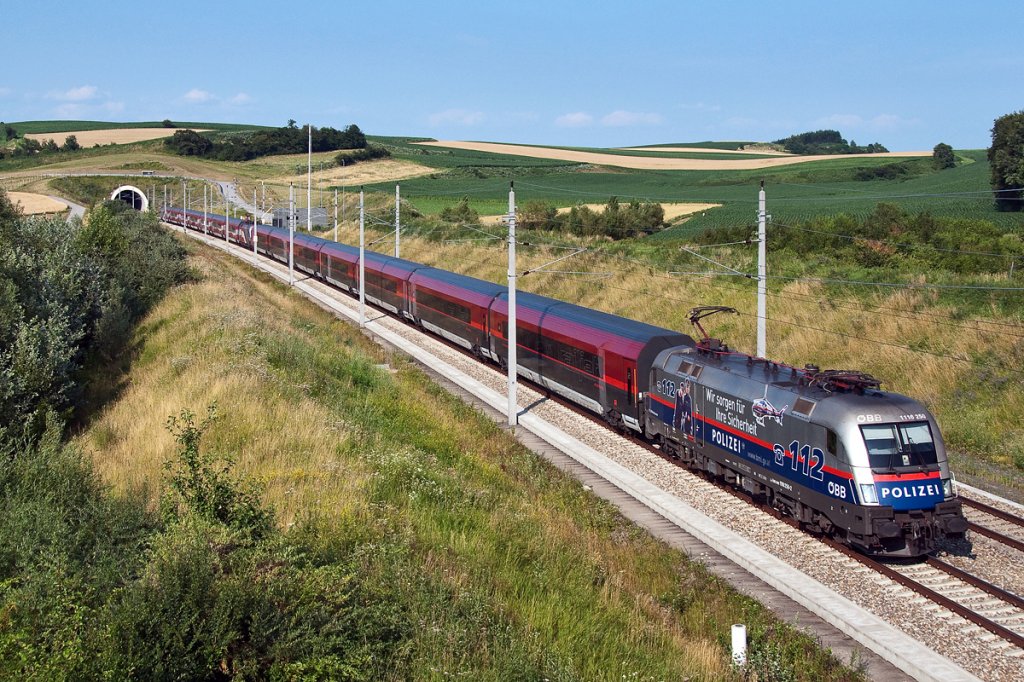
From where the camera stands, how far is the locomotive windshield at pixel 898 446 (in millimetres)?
15406

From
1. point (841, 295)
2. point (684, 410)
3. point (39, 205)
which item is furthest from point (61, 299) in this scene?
point (39, 205)

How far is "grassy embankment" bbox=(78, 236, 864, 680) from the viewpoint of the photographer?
396 inches

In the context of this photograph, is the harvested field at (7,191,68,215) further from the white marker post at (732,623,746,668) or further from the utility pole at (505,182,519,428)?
the white marker post at (732,623,746,668)

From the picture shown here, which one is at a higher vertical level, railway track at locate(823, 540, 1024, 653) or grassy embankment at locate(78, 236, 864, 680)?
grassy embankment at locate(78, 236, 864, 680)

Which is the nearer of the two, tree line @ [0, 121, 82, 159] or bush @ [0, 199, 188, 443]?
bush @ [0, 199, 188, 443]

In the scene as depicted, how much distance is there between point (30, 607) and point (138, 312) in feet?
98.6

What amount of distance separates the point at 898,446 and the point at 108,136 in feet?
654

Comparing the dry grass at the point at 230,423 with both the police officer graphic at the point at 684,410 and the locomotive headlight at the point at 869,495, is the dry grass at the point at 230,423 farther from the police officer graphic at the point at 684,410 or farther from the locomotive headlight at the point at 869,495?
the locomotive headlight at the point at 869,495

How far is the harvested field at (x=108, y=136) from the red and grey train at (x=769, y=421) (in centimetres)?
17547

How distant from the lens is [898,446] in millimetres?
15562

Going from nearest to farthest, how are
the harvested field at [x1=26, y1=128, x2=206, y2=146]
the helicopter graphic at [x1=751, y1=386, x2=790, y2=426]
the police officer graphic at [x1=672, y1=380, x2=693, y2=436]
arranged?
the helicopter graphic at [x1=751, y1=386, x2=790, y2=426], the police officer graphic at [x1=672, y1=380, x2=693, y2=436], the harvested field at [x1=26, y1=128, x2=206, y2=146]

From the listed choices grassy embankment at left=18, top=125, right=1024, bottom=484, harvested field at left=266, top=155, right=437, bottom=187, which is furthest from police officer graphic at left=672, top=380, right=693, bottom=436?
harvested field at left=266, top=155, right=437, bottom=187

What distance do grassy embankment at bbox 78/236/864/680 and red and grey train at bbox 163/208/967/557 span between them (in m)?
2.87

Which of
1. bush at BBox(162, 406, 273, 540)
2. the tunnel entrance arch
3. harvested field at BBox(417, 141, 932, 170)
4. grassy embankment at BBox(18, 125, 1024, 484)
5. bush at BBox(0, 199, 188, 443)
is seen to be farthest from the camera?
harvested field at BBox(417, 141, 932, 170)
